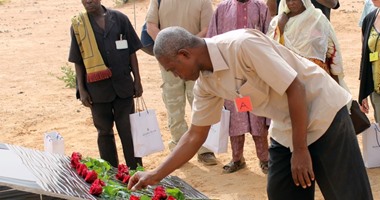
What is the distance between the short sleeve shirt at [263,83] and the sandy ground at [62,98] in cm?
215

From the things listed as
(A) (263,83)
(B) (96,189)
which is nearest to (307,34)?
(A) (263,83)

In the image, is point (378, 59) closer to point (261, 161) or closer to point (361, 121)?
point (361, 121)

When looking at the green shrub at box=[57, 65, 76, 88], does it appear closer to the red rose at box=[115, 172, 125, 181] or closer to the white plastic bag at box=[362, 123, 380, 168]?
the white plastic bag at box=[362, 123, 380, 168]

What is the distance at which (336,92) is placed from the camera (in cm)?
375

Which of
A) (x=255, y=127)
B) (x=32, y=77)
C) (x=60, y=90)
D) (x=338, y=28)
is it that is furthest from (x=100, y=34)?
(x=338, y=28)

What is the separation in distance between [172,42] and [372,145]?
339 cm

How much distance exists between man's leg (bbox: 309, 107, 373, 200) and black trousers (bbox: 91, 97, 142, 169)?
2.64 meters

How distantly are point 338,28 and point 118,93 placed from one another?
9000 millimetres

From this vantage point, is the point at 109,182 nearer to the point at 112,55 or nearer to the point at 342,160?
the point at 342,160

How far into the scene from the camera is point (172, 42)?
11.1 feet

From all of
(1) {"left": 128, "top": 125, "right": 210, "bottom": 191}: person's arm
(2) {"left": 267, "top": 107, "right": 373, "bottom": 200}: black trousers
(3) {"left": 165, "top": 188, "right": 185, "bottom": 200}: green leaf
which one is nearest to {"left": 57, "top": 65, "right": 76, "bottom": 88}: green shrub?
(3) {"left": 165, "top": 188, "right": 185, "bottom": 200}: green leaf

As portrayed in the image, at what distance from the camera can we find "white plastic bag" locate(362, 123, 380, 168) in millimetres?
6141

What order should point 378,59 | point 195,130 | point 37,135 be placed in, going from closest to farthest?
point 195,130
point 378,59
point 37,135

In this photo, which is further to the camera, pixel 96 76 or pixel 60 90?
pixel 60 90
